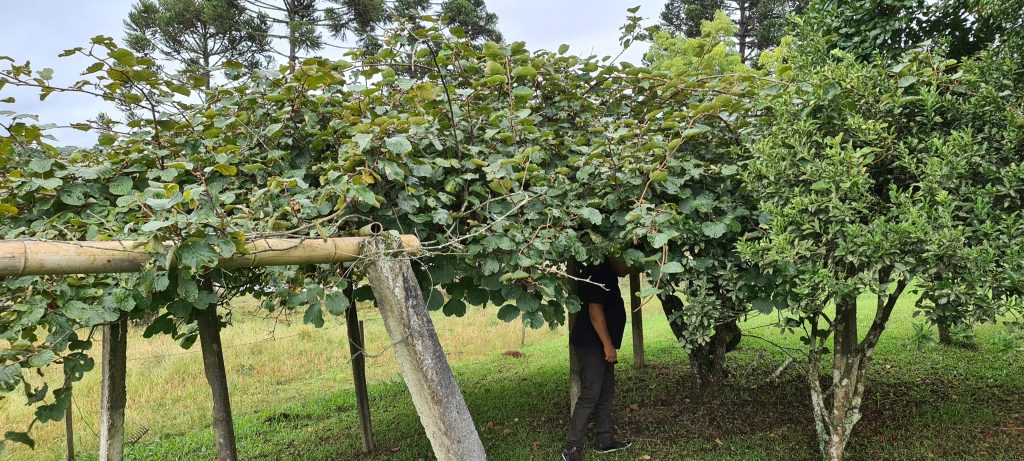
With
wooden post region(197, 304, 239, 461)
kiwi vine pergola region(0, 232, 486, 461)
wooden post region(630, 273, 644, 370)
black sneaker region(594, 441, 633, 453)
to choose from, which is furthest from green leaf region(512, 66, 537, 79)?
wooden post region(630, 273, 644, 370)

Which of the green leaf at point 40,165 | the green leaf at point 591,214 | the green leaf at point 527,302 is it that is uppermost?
the green leaf at point 40,165

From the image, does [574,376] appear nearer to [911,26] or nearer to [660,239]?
[660,239]

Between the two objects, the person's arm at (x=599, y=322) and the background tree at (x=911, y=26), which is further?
the person's arm at (x=599, y=322)

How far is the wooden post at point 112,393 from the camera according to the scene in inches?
139

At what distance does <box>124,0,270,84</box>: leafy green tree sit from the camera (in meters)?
16.3

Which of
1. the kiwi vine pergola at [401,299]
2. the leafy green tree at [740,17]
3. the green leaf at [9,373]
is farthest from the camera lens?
the leafy green tree at [740,17]

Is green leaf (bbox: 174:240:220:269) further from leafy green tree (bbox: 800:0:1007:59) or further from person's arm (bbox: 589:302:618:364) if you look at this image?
leafy green tree (bbox: 800:0:1007:59)

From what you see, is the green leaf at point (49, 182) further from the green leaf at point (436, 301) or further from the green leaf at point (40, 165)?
the green leaf at point (436, 301)

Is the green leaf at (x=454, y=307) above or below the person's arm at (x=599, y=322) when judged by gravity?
above

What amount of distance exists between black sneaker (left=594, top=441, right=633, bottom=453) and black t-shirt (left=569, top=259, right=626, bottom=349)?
865mm

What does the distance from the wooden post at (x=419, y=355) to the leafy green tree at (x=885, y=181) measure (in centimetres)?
184

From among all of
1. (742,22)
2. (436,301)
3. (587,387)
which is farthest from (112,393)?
(742,22)

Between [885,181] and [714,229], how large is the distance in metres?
1.02

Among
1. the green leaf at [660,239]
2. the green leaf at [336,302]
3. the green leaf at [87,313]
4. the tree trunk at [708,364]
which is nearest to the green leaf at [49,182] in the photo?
the green leaf at [87,313]
